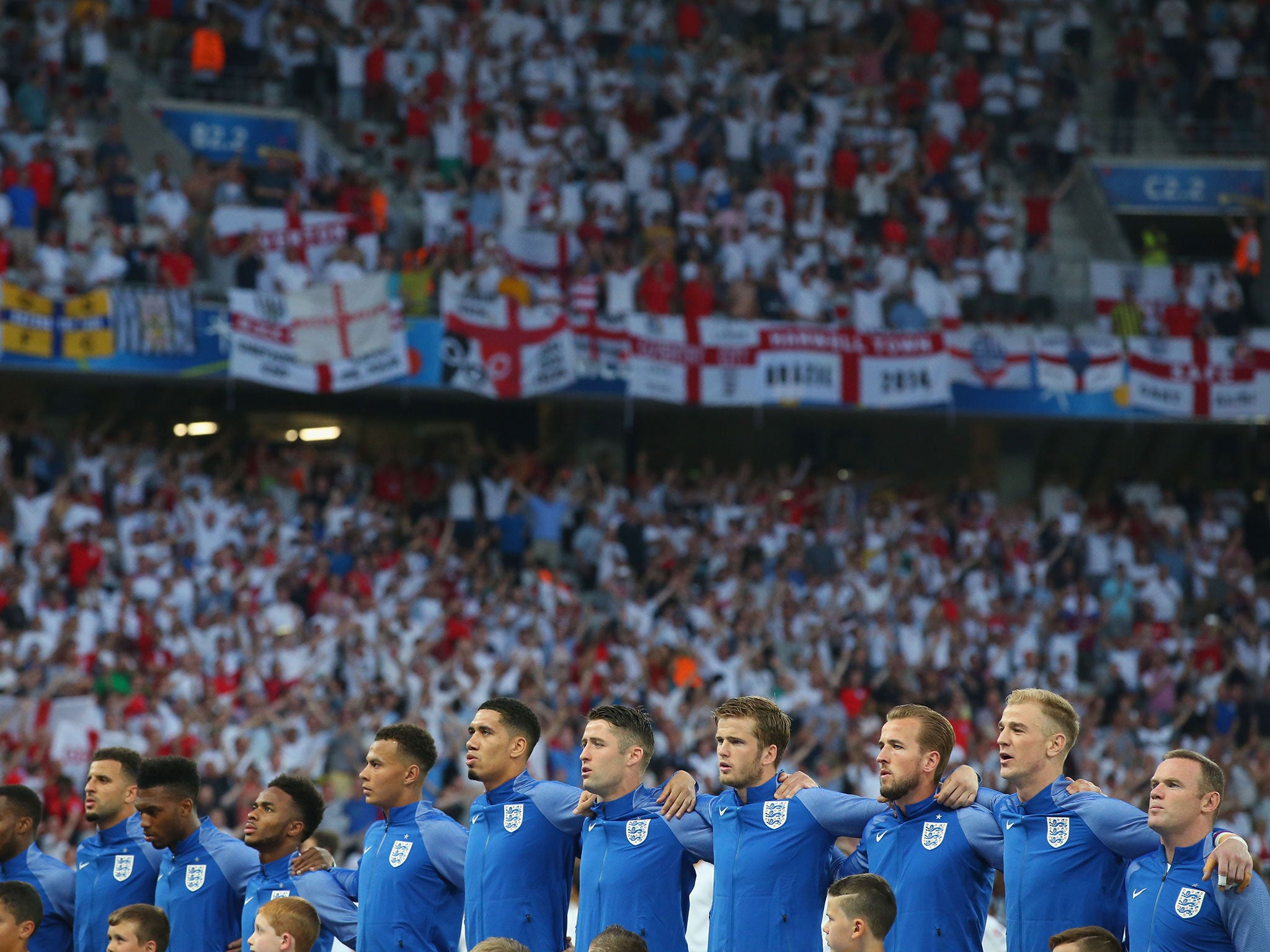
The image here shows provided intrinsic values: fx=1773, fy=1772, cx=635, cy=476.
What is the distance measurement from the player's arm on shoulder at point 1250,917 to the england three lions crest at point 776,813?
1.61 m

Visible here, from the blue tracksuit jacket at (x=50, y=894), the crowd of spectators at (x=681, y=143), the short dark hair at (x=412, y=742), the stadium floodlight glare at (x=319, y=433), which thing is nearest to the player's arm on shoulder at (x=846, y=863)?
the short dark hair at (x=412, y=742)

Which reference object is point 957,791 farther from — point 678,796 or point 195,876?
point 195,876

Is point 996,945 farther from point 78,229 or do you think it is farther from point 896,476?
point 896,476

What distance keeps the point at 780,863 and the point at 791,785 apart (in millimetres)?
296

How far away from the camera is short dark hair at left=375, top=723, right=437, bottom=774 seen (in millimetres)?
7148

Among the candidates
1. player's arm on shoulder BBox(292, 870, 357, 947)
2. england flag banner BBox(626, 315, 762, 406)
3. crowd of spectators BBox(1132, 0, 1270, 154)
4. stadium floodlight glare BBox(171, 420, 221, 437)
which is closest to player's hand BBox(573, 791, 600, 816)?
player's arm on shoulder BBox(292, 870, 357, 947)

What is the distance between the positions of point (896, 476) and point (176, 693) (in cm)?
1219

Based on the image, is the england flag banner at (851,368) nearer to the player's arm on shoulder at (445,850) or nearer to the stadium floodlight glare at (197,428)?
the stadium floodlight glare at (197,428)

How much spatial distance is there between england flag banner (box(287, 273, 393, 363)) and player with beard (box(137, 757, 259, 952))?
11623 millimetres

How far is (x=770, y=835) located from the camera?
6645mm

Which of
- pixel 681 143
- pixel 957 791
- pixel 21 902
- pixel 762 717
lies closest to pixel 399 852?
pixel 21 902

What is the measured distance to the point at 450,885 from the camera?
23.6 feet

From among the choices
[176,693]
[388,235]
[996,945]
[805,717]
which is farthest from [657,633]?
[996,945]

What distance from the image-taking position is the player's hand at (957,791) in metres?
6.45
